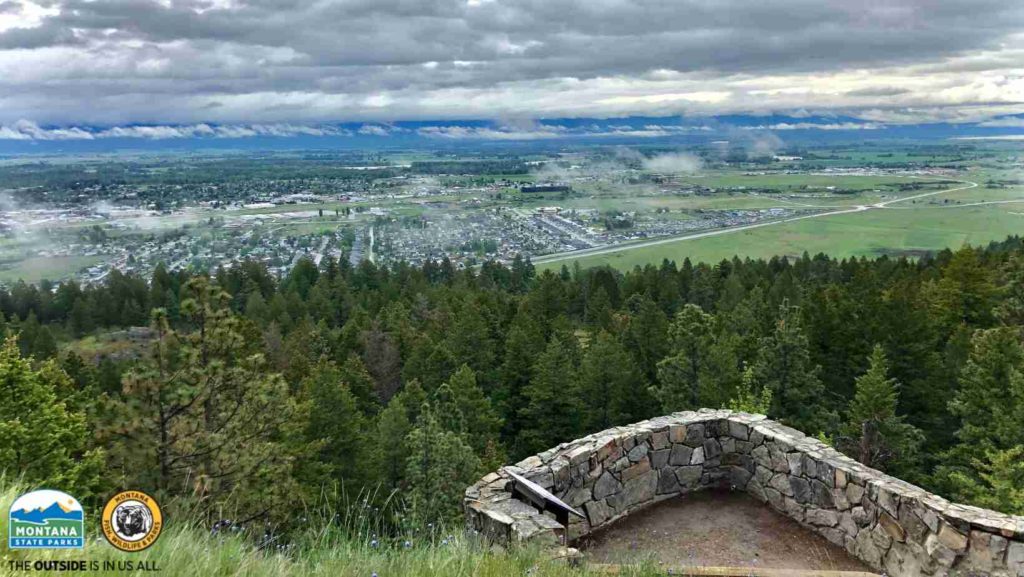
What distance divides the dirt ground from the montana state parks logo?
453 cm

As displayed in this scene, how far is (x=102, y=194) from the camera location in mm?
134000

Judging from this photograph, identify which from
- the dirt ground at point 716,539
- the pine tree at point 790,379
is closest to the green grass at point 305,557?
the dirt ground at point 716,539

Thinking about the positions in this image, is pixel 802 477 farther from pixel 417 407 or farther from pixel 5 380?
pixel 417 407

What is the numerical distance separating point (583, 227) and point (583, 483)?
114m

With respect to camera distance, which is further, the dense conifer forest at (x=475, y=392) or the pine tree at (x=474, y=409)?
the pine tree at (x=474, y=409)

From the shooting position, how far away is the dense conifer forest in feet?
38.2

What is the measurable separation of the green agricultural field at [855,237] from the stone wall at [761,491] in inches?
3178

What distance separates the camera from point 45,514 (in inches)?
153

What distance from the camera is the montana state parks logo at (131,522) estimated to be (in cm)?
405

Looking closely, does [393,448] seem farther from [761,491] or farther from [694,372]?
[761,491]

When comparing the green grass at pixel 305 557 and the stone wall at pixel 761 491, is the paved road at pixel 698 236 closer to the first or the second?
the stone wall at pixel 761 491

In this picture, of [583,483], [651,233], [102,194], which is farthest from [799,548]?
[102,194]

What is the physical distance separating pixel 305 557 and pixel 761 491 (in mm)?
6498

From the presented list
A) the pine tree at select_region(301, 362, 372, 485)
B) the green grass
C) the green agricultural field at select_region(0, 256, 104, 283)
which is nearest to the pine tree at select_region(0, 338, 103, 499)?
the pine tree at select_region(301, 362, 372, 485)
